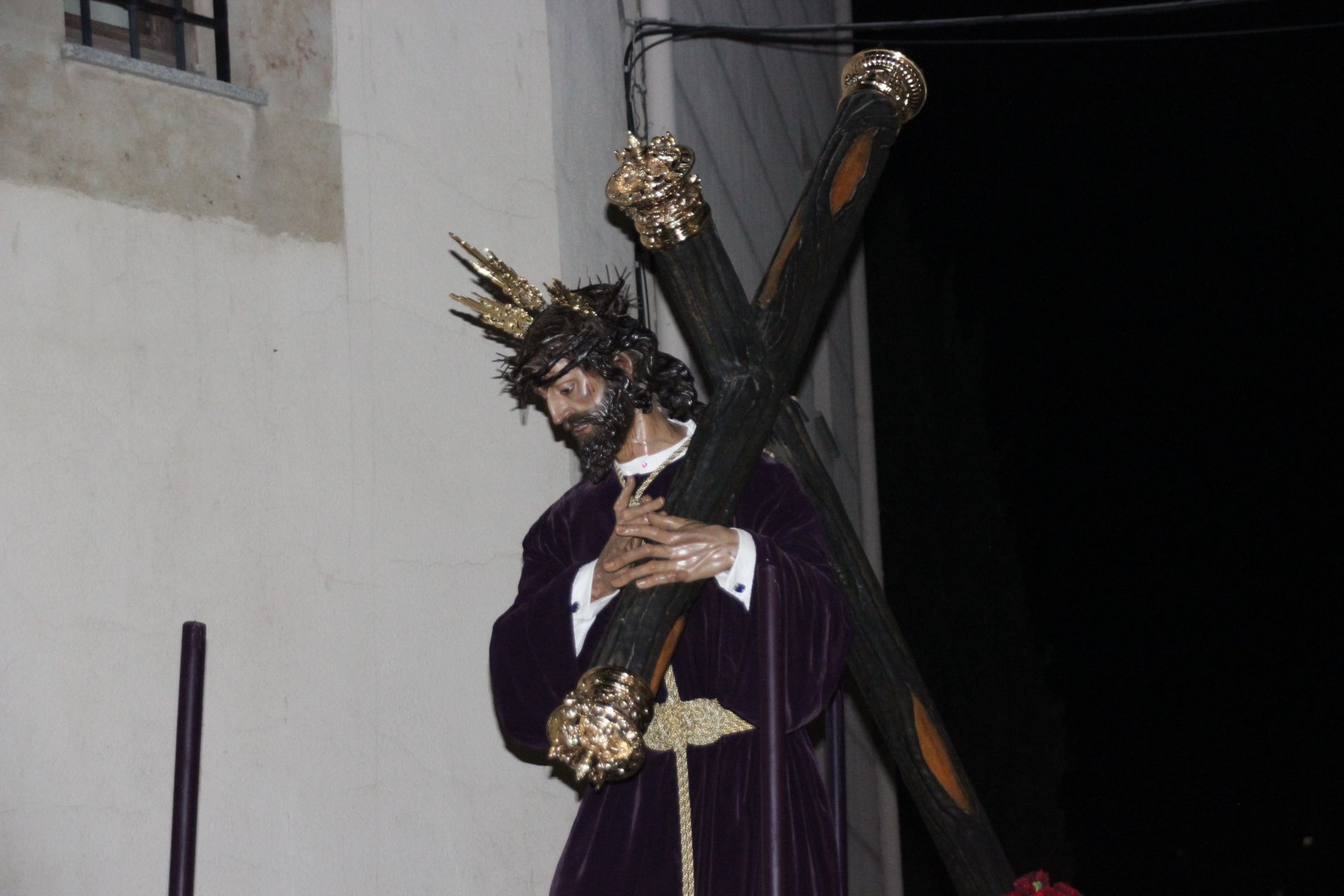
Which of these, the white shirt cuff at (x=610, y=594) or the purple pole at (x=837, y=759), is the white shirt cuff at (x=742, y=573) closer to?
the white shirt cuff at (x=610, y=594)

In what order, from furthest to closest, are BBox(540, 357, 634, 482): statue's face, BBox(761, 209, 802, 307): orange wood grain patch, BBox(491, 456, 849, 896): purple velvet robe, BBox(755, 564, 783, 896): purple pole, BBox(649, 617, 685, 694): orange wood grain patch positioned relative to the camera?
1. BBox(761, 209, 802, 307): orange wood grain patch
2. BBox(540, 357, 634, 482): statue's face
3. BBox(491, 456, 849, 896): purple velvet robe
4. BBox(649, 617, 685, 694): orange wood grain patch
5. BBox(755, 564, 783, 896): purple pole

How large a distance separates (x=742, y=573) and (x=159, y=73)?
1.18 metres

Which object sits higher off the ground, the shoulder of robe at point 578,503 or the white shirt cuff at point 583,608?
the shoulder of robe at point 578,503

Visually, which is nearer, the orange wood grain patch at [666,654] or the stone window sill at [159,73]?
the orange wood grain patch at [666,654]

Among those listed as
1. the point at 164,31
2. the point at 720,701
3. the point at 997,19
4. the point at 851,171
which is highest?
the point at 997,19

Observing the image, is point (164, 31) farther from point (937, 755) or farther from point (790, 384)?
point (937, 755)

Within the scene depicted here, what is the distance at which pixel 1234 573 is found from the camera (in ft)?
13.4

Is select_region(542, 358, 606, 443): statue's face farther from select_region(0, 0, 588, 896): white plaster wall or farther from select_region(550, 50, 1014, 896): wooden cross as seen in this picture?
select_region(0, 0, 588, 896): white plaster wall

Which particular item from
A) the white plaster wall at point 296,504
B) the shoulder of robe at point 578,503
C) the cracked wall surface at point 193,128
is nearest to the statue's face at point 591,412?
the shoulder of robe at point 578,503

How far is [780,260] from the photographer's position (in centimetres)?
249

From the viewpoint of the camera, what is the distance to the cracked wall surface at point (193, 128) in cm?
227

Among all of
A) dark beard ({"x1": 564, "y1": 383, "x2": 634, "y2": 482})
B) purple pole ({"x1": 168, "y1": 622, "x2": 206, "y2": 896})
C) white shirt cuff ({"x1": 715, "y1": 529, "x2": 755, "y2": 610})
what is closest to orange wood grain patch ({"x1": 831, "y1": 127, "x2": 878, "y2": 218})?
dark beard ({"x1": 564, "y1": 383, "x2": 634, "y2": 482})

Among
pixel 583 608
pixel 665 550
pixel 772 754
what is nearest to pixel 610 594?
pixel 583 608

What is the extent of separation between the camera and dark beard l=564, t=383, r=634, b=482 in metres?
2.35
